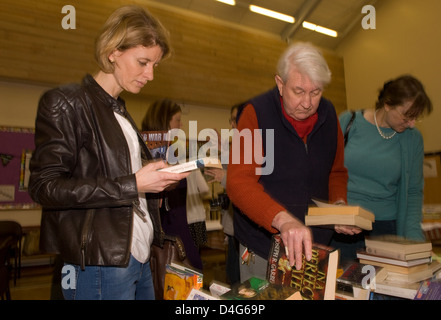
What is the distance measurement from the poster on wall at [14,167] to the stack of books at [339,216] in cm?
503

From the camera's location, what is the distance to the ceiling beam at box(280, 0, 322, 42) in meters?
5.95

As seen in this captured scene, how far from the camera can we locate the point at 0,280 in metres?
2.70

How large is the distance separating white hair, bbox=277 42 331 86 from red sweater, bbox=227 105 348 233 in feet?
0.73

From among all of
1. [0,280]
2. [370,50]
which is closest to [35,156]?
[0,280]

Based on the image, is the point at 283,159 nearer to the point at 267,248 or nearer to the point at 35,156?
the point at 267,248

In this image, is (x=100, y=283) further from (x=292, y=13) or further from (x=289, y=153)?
(x=292, y=13)

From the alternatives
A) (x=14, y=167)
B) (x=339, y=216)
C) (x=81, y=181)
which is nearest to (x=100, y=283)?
(x=81, y=181)

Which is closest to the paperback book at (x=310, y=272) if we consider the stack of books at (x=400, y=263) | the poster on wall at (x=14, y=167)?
the stack of books at (x=400, y=263)

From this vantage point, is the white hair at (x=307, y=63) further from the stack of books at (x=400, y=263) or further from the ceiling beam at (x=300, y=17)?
the ceiling beam at (x=300, y=17)

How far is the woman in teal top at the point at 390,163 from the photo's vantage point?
5.79 feet

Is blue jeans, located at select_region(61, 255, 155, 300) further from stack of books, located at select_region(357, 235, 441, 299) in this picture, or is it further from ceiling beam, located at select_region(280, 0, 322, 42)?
ceiling beam, located at select_region(280, 0, 322, 42)

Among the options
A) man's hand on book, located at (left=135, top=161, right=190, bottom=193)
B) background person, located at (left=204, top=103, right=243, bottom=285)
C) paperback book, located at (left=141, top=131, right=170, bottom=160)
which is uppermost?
paperback book, located at (left=141, top=131, right=170, bottom=160)

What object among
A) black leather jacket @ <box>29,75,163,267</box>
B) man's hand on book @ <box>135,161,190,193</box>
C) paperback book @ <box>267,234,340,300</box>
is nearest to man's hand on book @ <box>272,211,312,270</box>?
paperback book @ <box>267,234,340,300</box>

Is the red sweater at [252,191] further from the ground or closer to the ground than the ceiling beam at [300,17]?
closer to the ground
